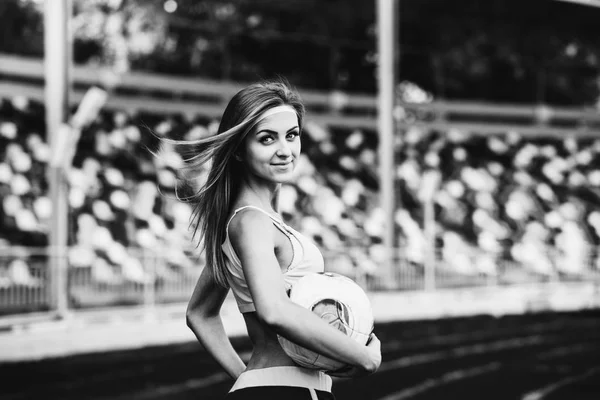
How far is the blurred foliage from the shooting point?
39.3m

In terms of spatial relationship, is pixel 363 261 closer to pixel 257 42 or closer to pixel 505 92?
pixel 257 42

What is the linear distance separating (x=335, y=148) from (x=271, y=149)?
36.1m

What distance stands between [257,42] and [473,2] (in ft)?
29.1

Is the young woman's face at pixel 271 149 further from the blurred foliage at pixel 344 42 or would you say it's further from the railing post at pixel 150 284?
the blurred foliage at pixel 344 42

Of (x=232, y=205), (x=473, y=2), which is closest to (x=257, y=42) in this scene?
(x=473, y=2)

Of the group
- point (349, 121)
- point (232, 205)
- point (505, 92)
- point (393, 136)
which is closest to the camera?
point (232, 205)

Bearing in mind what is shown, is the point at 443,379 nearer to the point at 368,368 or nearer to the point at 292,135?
the point at 292,135

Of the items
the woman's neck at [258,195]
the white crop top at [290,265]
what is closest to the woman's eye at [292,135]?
the woman's neck at [258,195]

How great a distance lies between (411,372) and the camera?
42.7 ft

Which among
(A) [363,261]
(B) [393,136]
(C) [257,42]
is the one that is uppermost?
(C) [257,42]

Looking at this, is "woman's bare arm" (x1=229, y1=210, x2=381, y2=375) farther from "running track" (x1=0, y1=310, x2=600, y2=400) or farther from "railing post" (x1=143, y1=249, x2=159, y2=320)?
"railing post" (x1=143, y1=249, x2=159, y2=320)

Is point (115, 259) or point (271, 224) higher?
point (271, 224)

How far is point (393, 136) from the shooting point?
27.1 meters

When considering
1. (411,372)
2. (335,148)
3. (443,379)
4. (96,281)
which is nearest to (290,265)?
(443,379)
